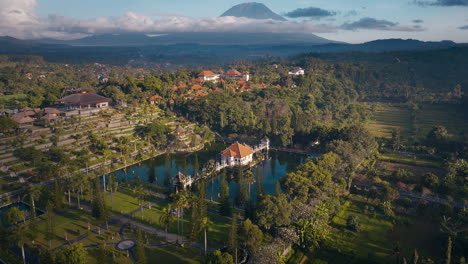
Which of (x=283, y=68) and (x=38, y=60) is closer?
(x=283, y=68)

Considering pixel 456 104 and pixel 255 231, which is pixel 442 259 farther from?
pixel 456 104

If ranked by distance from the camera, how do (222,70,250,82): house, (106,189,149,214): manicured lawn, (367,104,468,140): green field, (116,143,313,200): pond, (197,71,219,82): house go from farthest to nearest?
1. (222,70,250,82): house
2. (197,71,219,82): house
3. (367,104,468,140): green field
4. (116,143,313,200): pond
5. (106,189,149,214): manicured lawn

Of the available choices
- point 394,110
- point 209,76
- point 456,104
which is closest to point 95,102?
point 209,76

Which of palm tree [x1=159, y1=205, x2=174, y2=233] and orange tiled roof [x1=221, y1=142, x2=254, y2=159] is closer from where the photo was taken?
palm tree [x1=159, y1=205, x2=174, y2=233]

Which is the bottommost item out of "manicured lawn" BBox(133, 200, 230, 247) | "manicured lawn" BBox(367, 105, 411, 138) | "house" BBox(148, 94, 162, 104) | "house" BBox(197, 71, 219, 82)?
"manicured lawn" BBox(133, 200, 230, 247)

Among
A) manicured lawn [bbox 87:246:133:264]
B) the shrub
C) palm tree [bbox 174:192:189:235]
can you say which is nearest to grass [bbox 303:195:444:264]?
the shrub

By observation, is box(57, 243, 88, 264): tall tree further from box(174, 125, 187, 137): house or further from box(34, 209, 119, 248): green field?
box(174, 125, 187, 137): house
